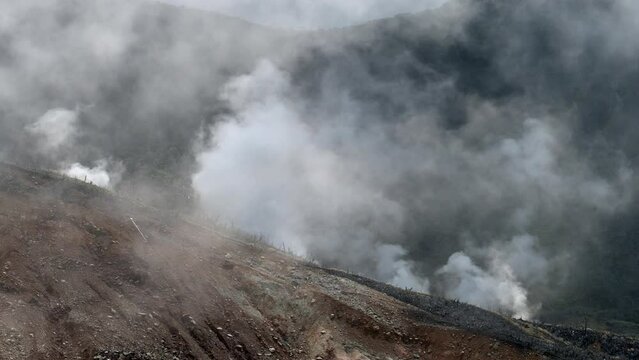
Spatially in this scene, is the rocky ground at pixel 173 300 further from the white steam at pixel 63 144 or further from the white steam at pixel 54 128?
the white steam at pixel 54 128

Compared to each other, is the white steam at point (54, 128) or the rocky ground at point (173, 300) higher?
the white steam at point (54, 128)

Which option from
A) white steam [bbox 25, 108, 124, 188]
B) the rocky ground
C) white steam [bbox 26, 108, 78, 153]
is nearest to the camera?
the rocky ground

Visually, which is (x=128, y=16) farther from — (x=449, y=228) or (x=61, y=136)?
(x=449, y=228)

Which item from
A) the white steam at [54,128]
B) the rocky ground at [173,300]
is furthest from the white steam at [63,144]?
the rocky ground at [173,300]

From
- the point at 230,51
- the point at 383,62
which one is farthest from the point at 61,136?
the point at 383,62

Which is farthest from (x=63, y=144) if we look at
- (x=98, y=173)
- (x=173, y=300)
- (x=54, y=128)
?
(x=173, y=300)

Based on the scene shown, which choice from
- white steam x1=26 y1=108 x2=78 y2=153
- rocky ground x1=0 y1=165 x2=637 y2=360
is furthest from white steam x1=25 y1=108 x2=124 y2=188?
rocky ground x1=0 y1=165 x2=637 y2=360

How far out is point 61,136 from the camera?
232 ft

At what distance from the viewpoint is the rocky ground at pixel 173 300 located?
18562 mm

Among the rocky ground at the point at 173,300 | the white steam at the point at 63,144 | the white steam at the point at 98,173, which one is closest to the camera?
the rocky ground at the point at 173,300

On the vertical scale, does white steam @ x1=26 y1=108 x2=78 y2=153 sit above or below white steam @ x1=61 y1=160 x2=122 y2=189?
above

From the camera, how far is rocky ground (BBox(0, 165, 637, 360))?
1856 cm

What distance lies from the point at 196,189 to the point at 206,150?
7.94 meters

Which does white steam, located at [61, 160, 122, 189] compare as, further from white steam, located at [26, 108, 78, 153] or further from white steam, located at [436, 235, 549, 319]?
white steam, located at [436, 235, 549, 319]
